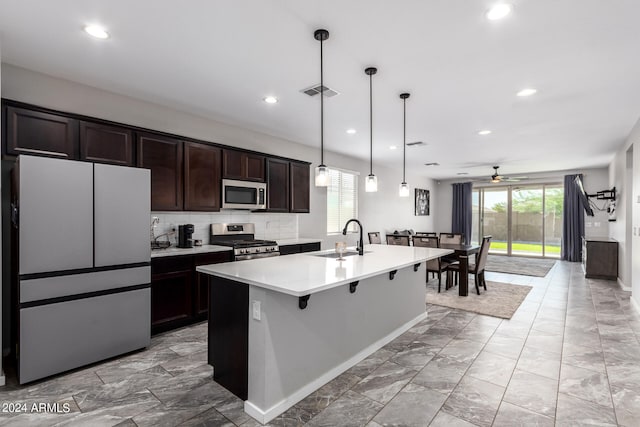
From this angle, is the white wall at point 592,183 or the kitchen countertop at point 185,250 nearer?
the kitchen countertop at point 185,250

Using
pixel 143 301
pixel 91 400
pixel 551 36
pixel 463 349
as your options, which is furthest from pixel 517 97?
pixel 91 400

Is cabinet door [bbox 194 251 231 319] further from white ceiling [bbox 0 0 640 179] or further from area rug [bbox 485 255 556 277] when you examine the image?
area rug [bbox 485 255 556 277]

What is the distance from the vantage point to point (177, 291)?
357cm

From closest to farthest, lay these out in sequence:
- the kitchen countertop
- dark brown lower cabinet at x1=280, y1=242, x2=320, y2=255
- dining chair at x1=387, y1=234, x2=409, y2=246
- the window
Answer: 1. the kitchen countertop
2. dark brown lower cabinet at x1=280, y1=242, x2=320, y2=255
3. dining chair at x1=387, y1=234, x2=409, y2=246
4. the window

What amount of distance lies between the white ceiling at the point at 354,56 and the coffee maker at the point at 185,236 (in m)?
1.48

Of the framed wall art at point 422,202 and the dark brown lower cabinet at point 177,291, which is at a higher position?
the framed wall art at point 422,202

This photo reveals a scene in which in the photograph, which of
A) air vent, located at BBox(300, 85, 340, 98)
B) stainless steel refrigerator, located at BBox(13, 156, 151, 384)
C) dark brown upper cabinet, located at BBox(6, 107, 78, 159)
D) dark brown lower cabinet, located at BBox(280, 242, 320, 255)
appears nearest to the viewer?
stainless steel refrigerator, located at BBox(13, 156, 151, 384)

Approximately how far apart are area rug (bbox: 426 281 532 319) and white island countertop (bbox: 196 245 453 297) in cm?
186

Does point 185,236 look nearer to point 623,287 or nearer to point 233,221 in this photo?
point 233,221

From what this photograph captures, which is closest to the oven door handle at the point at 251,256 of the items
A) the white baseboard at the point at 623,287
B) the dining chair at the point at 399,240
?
the dining chair at the point at 399,240

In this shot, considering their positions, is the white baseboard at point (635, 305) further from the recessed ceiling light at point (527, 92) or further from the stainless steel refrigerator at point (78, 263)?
the stainless steel refrigerator at point (78, 263)

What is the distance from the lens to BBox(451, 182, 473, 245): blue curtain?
10.8m

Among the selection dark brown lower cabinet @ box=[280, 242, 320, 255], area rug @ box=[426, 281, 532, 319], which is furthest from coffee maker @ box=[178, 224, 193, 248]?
area rug @ box=[426, 281, 532, 319]

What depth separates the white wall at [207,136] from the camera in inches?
120
